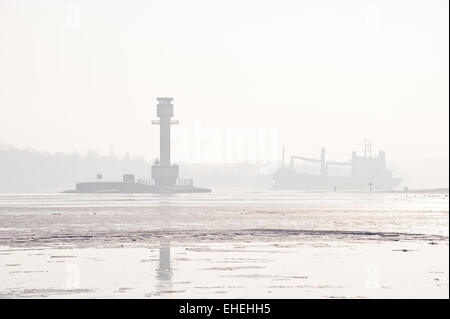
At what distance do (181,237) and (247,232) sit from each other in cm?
663

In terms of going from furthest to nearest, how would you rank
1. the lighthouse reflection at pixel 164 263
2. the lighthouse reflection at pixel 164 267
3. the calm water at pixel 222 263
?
the lighthouse reflection at pixel 164 263 < the lighthouse reflection at pixel 164 267 < the calm water at pixel 222 263

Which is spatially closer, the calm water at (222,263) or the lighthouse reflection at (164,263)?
the calm water at (222,263)

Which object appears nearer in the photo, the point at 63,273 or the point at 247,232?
the point at 63,273

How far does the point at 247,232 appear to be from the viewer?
178 ft

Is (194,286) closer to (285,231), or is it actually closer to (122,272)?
(122,272)

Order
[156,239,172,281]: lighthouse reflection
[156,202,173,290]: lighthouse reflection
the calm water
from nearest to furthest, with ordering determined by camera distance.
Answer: the calm water, [156,202,173,290]: lighthouse reflection, [156,239,172,281]: lighthouse reflection

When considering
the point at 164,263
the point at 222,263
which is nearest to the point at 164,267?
the point at 164,263

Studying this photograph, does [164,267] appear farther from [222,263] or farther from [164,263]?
[222,263]

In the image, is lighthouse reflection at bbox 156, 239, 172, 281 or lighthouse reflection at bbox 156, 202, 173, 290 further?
lighthouse reflection at bbox 156, 239, 172, 281

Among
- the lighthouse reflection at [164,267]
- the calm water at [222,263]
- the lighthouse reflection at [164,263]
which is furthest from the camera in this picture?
the lighthouse reflection at [164,263]

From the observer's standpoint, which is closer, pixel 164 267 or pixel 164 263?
pixel 164 267

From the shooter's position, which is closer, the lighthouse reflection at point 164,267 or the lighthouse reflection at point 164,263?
the lighthouse reflection at point 164,267

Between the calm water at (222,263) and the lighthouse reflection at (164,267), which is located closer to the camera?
the calm water at (222,263)
